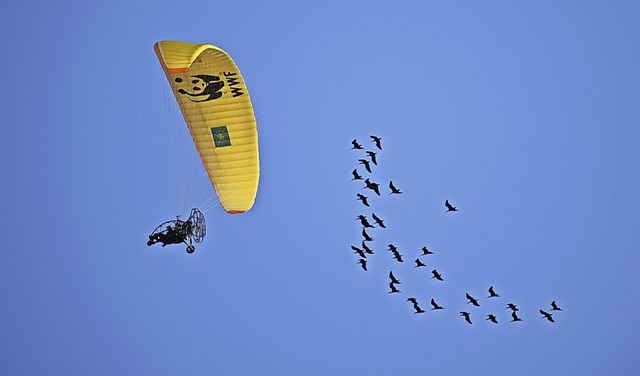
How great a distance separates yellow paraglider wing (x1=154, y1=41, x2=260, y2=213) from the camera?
46.0m

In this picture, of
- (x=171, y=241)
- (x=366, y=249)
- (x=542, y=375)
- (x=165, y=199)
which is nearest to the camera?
(x=171, y=241)

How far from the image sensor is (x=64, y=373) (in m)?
117

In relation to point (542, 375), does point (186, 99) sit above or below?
below

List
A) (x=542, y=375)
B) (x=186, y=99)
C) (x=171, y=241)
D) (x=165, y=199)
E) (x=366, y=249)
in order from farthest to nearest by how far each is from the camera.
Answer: (x=165, y=199) → (x=542, y=375) → (x=366, y=249) → (x=186, y=99) → (x=171, y=241)

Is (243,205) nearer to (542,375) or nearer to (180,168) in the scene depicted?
(180,168)

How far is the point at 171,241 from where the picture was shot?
143 ft

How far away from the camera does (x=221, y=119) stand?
4709 cm

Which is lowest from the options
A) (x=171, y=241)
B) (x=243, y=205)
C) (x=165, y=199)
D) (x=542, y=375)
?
(x=171, y=241)

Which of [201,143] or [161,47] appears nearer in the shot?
[161,47]

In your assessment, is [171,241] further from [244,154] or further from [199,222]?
[244,154]

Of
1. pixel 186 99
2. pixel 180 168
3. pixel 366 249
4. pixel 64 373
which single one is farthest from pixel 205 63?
pixel 64 373

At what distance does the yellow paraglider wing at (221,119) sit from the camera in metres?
46.0

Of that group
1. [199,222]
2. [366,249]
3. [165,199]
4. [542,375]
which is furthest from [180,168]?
[165,199]

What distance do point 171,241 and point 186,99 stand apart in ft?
19.7
